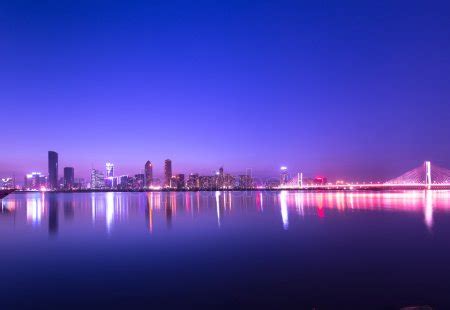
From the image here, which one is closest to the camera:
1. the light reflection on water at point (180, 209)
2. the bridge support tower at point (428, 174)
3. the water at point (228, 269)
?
the water at point (228, 269)

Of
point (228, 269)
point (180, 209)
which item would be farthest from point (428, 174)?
point (228, 269)

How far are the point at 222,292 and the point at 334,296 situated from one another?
10.4 ft

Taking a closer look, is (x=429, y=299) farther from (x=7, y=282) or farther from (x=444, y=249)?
(x=7, y=282)

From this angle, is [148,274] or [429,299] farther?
[148,274]

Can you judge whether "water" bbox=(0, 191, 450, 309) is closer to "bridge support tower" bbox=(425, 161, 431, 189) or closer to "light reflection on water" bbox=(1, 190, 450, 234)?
"light reflection on water" bbox=(1, 190, 450, 234)

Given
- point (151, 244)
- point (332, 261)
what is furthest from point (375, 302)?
point (151, 244)

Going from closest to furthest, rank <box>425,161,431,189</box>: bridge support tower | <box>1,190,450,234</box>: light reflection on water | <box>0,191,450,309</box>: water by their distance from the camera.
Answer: <box>0,191,450,309</box>: water
<box>1,190,450,234</box>: light reflection on water
<box>425,161,431,189</box>: bridge support tower

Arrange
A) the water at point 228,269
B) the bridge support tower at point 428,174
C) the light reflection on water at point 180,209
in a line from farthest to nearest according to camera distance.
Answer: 1. the bridge support tower at point 428,174
2. the light reflection on water at point 180,209
3. the water at point 228,269

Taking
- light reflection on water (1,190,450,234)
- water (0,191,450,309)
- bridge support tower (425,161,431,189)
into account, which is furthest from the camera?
bridge support tower (425,161,431,189)

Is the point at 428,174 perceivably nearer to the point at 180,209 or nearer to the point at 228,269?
the point at 180,209

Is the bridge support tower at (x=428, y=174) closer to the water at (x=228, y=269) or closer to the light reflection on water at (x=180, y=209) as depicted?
the light reflection on water at (x=180, y=209)

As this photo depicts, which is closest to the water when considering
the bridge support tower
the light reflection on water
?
the light reflection on water

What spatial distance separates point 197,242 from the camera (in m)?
21.8

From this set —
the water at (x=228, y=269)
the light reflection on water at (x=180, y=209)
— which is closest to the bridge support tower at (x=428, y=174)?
the light reflection on water at (x=180, y=209)
